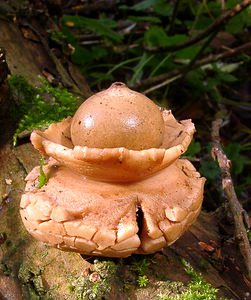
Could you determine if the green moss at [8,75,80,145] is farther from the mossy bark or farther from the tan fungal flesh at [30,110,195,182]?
the tan fungal flesh at [30,110,195,182]

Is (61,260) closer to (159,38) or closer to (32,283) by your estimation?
(32,283)

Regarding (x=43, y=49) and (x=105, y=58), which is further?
(x=105, y=58)

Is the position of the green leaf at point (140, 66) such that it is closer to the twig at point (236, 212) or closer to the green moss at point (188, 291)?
the twig at point (236, 212)

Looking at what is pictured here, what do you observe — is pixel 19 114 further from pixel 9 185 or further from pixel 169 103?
pixel 169 103

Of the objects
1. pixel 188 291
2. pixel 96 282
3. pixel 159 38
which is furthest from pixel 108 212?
pixel 159 38

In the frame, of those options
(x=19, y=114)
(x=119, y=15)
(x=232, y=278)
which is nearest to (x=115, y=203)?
(x=232, y=278)

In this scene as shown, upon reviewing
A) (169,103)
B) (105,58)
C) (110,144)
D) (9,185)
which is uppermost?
(110,144)
